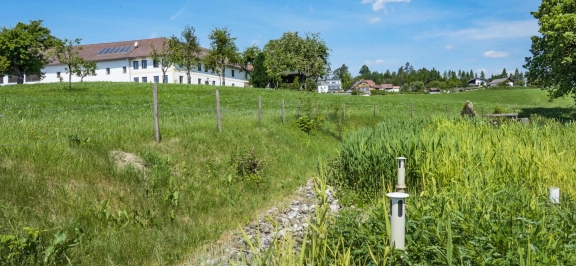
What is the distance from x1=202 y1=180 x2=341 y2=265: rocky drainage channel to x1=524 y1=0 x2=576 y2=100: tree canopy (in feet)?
71.0

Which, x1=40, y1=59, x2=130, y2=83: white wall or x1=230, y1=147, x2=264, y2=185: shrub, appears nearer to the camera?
x1=230, y1=147, x2=264, y2=185: shrub

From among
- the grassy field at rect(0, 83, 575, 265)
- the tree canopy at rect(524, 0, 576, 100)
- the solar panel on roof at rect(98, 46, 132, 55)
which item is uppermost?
the solar panel on roof at rect(98, 46, 132, 55)

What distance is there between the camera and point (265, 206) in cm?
788

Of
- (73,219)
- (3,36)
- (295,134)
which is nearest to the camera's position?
(73,219)

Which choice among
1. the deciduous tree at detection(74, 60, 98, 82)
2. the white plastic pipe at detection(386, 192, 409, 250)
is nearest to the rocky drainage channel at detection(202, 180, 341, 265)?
the white plastic pipe at detection(386, 192, 409, 250)

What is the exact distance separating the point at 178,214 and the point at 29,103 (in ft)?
59.1

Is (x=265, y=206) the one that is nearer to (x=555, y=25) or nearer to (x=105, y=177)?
(x=105, y=177)

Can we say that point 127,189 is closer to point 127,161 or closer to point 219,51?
point 127,161

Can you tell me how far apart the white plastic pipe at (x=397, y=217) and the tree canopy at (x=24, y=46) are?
5182 centimetres

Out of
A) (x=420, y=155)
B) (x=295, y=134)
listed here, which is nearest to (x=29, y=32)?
(x=295, y=134)

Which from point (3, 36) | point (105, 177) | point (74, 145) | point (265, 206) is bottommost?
point (265, 206)

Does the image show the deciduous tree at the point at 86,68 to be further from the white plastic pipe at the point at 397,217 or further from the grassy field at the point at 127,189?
the white plastic pipe at the point at 397,217

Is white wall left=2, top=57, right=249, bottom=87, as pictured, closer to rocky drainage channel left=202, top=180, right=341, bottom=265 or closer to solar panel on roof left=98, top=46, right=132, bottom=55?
solar panel on roof left=98, top=46, right=132, bottom=55

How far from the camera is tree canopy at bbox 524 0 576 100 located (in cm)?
2289
